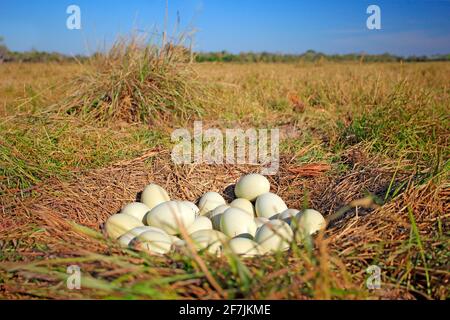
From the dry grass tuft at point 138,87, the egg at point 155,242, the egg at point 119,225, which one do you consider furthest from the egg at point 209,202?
the dry grass tuft at point 138,87

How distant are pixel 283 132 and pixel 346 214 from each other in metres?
1.62

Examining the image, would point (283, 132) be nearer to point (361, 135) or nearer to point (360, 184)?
point (361, 135)

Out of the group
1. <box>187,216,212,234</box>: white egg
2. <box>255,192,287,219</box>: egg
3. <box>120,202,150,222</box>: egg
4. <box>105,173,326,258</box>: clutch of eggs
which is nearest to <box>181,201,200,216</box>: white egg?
<box>105,173,326,258</box>: clutch of eggs

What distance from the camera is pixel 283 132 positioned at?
12.1ft

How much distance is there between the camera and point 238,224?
2068 mm

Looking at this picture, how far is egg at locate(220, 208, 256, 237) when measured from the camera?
206cm

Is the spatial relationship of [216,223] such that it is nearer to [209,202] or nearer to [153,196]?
[209,202]

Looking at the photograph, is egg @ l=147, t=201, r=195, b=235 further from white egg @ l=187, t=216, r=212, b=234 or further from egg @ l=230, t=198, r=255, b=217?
egg @ l=230, t=198, r=255, b=217

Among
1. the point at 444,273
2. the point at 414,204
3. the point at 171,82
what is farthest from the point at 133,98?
the point at 444,273

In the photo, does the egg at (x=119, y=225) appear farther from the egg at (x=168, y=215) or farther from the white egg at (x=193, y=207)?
the white egg at (x=193, y=207)

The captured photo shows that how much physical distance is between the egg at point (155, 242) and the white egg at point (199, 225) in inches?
11.2

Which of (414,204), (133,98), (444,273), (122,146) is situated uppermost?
(133,98)

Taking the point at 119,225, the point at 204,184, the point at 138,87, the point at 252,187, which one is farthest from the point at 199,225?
the point at 138,87

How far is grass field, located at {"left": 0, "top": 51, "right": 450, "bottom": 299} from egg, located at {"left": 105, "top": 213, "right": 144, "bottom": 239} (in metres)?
0.18
